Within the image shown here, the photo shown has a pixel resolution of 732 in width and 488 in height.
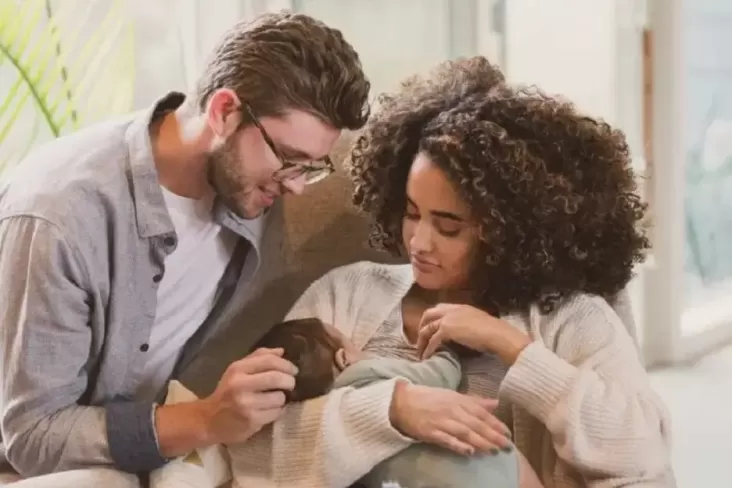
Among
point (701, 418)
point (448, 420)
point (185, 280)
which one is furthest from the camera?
point (701, 418)

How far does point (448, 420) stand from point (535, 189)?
36 centimetres

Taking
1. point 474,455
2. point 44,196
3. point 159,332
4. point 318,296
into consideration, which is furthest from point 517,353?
point 44,196

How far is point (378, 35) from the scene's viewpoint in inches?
89.1

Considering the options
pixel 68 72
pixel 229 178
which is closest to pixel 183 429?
pixel 229 178

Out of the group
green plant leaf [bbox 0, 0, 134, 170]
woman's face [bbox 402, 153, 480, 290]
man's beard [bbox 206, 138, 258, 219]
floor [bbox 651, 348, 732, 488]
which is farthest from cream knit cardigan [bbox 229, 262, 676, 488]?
green plant leaf [bbox 0, 0, 134, 170]

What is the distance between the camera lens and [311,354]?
1.25 m

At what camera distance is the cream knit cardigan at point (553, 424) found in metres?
1.22

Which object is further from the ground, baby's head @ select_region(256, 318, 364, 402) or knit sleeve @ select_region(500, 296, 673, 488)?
baby's head @ select_region(256, 318, 364, 402)

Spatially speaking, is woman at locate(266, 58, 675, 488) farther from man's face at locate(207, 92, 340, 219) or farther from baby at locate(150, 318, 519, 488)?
man's face at locate(207, 92, 340, 219)

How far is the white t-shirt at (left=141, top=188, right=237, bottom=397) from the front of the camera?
146cm

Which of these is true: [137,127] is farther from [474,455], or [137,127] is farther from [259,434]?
[474,455]

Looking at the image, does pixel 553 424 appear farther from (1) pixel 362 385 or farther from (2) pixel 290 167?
(2) pixel 290 167

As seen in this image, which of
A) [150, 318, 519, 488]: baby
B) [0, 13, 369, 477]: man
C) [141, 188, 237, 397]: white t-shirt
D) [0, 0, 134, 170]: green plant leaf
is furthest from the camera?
[0, 0, 134, 170]: green plant leaf

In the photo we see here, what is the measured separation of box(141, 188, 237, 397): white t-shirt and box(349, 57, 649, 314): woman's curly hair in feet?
1.11
